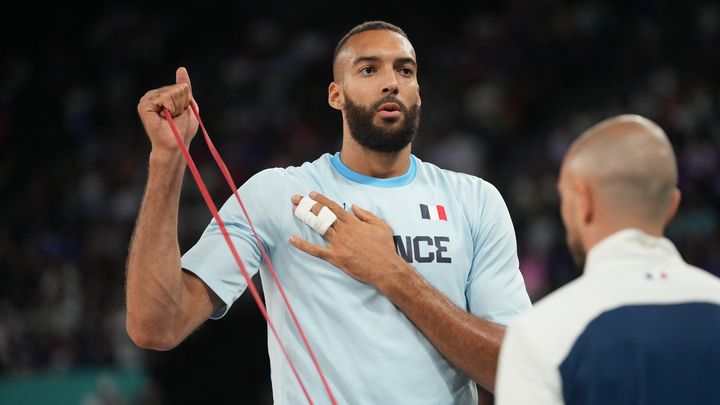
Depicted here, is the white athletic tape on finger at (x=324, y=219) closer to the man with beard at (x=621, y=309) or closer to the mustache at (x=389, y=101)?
the mustache at (x=389, y=101)

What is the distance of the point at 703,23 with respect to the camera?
9.71 meters

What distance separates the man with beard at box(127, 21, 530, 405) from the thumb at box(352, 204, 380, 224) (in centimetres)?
4

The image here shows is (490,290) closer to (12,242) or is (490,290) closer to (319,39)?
(12,242)

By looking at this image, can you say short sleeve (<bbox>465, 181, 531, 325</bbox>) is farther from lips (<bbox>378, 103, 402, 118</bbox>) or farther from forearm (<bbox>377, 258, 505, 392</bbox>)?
lips (<bbox>378, 103, 402, 118</bbox>)

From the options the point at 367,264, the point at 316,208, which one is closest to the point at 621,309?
the point at 367,264

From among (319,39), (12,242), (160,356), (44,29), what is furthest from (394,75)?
(44,29)

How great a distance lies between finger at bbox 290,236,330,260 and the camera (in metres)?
3.28

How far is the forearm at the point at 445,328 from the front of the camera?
3.19m

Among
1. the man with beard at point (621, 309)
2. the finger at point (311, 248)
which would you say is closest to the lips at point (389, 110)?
the finger at point (311, 248)

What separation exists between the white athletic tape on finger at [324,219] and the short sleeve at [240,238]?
13 cm

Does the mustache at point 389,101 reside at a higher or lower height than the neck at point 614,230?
higher

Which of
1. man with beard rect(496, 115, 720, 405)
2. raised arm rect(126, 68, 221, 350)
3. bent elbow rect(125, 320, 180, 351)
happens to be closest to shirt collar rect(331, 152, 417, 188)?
raised arm rect(126, 68, 221, 350)

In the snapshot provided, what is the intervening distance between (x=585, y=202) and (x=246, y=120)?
909 cm

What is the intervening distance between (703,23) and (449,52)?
107 inches
